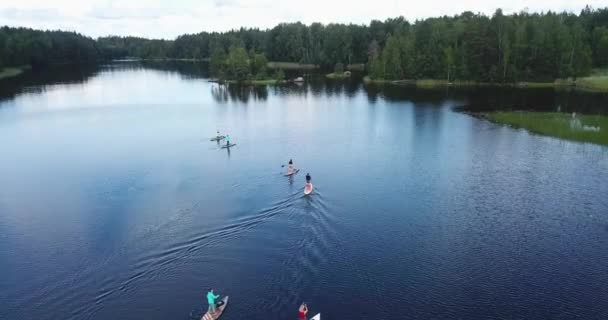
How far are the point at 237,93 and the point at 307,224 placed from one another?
97068 mm

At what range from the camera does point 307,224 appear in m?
41.3

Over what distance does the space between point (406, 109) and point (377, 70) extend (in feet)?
186

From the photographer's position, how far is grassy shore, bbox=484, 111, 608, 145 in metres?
67.8

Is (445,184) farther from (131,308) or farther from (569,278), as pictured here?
(131,308)

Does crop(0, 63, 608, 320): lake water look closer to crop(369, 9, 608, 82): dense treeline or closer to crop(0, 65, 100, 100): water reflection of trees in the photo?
crop(369, 9, 608, 82): dense treeline

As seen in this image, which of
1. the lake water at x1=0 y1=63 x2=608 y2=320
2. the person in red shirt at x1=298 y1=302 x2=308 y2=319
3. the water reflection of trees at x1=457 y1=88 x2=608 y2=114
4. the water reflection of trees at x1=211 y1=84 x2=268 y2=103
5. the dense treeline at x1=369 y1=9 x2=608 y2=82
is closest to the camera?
the person in red shirt at x1=298 y1=302 x2=308 y2=319

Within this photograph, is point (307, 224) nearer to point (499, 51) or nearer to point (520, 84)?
point (520, 84)

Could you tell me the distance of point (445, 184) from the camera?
50906 mm

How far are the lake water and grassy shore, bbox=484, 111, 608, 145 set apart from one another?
3689mm

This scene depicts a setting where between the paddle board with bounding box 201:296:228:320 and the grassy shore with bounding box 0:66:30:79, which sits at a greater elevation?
the grassy shore with bounding box 0:66:30:79

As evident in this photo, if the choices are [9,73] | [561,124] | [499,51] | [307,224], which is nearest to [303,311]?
[307,224]

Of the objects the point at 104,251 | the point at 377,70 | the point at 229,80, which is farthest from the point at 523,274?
the point at 229,80

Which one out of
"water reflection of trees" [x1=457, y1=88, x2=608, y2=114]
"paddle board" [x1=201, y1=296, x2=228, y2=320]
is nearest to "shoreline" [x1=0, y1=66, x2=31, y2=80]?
"water reflection of trees" [x1=457, y1=88, x2=608, y2=114]

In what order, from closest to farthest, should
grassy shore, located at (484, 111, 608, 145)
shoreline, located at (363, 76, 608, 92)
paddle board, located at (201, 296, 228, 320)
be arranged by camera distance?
paddle board, located at (201, 296, 228, 320)
grassy shore, located at (484, 111, 608, 145)
shoreline, located at (363, 76, 608, 92)
